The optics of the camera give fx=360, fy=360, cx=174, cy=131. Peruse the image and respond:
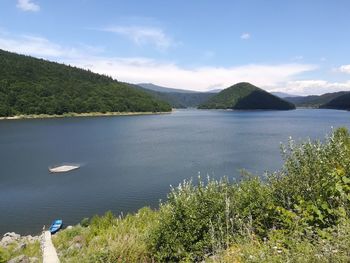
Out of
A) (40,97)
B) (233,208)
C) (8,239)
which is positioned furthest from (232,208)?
(40,97)

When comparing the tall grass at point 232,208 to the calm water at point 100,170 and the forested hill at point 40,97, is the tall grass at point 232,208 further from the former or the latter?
the forested hill at point 40,97

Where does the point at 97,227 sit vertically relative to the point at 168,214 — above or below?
below

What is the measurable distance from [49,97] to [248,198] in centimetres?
17666

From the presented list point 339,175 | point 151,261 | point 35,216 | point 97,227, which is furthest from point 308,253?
point 35,216

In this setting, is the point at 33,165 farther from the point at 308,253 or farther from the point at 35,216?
the point at 308,253

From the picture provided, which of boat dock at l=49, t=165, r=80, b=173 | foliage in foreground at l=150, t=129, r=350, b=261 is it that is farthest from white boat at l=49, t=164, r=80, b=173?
foliage in foreground at l=150, t=129, r=350, b=261

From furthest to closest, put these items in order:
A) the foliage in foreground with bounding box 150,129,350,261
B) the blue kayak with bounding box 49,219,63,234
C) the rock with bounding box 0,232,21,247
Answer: the blue kayak with bounding box 49,219,63,234, the rock with bounding box 0,232,21,247, the foliage in foreground with bounding box 150,129,350,261

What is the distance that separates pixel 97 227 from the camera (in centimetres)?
1838

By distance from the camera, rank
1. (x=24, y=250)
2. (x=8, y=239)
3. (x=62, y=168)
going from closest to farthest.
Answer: (x=24, y=250) → (x=8, y=239) → (x=62, y=168)

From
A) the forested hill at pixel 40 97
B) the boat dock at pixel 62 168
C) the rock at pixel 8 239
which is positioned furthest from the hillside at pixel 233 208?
the forested hill at pixel 40 97

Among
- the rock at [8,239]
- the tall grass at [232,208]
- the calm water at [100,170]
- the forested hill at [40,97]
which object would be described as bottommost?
the calm water at [100,170]

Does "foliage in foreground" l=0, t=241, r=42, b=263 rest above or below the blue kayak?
above

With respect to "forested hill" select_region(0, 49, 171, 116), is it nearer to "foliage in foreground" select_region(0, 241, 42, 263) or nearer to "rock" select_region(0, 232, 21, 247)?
"rock" select_region(0, 232, 21, 247)

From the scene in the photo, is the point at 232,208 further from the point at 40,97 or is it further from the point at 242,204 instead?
the point at 40,97
